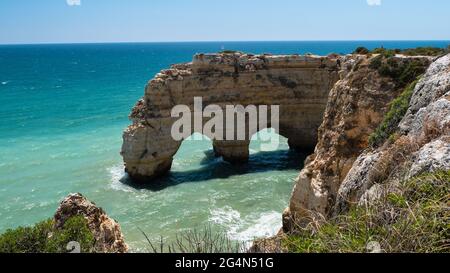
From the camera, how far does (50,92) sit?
8025 centimetres

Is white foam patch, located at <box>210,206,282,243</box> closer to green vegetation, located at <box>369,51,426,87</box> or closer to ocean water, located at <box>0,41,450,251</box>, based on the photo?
ocean water, located at <box>0,41,450,251</box>

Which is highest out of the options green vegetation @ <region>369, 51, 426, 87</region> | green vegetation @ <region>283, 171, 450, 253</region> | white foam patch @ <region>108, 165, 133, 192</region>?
green vegetation @ <region>369, 51, 426, 87</region>

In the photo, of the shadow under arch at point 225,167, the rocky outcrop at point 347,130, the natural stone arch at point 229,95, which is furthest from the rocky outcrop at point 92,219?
the natural stone arch at point 229,95

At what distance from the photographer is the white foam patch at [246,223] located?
22312 millimetres

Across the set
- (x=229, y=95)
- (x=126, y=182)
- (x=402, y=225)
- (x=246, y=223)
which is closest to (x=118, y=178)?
(x=126, y=182)

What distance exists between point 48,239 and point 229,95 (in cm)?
2507

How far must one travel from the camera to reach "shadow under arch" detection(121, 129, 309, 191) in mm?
32094

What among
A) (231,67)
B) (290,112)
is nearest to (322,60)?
(290,112)

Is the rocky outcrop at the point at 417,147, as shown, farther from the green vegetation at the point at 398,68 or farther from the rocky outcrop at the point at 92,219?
the rocky outcrop at the point at 92,219

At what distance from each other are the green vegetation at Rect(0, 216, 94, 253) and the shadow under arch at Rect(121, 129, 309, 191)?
1900 cm

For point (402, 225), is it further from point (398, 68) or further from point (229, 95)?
point (229, 95)

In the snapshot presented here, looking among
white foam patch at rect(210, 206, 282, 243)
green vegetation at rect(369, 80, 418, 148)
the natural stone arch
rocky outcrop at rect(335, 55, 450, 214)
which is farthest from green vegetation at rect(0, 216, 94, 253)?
the natural stone arch

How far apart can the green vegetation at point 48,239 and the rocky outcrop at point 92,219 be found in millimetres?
757
